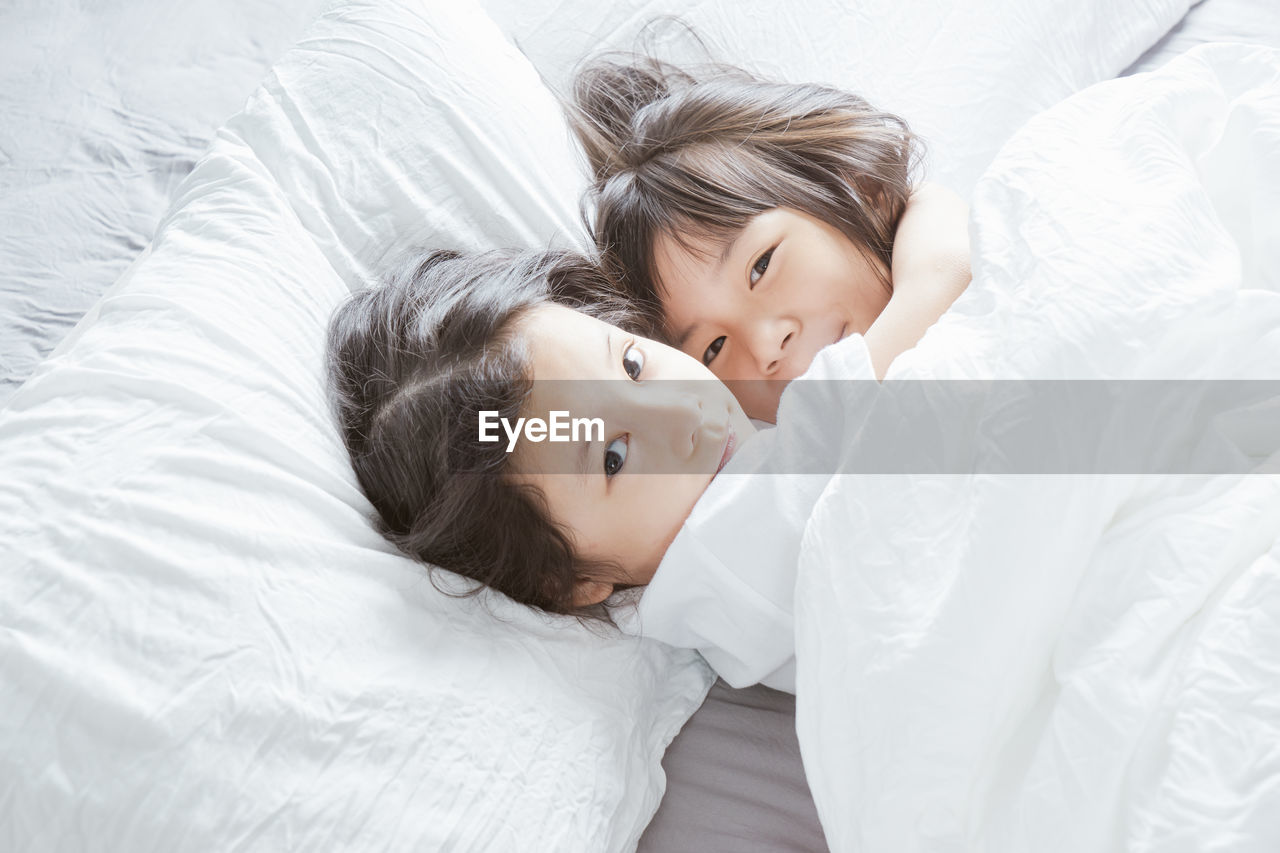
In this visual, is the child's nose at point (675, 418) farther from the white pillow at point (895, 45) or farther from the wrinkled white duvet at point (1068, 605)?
the white pillow at point (895, 45)

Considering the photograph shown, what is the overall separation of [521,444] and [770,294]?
33cm

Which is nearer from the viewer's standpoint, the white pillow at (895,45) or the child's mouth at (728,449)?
the child's mouth at (728,449)

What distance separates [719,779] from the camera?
0.76 meters

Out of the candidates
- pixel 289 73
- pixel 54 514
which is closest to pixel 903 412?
pixel 54 514

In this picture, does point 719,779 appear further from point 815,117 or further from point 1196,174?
point 815,117

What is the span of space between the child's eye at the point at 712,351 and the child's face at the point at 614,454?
0.21m

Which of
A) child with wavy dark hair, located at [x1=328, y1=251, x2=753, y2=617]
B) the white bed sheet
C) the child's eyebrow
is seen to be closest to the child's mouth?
child with wavy dark hair, located at [x1=328, y1=251, x2=753, y2=617]

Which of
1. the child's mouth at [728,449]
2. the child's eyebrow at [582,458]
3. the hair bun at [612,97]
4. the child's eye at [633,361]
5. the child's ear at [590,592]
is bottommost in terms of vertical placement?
the child's ear at [590,592]

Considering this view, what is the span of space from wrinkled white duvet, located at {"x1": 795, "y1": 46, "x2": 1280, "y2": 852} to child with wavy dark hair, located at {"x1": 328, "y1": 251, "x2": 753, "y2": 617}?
17 centimetres

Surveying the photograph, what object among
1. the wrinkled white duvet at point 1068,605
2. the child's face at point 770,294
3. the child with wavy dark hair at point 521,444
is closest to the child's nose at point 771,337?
the child's face at point 770,294

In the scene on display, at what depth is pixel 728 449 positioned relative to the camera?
33.3 inches

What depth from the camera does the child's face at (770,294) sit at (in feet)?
3.18

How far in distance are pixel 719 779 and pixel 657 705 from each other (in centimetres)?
8

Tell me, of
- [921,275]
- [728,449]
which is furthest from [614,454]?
[921,275]
